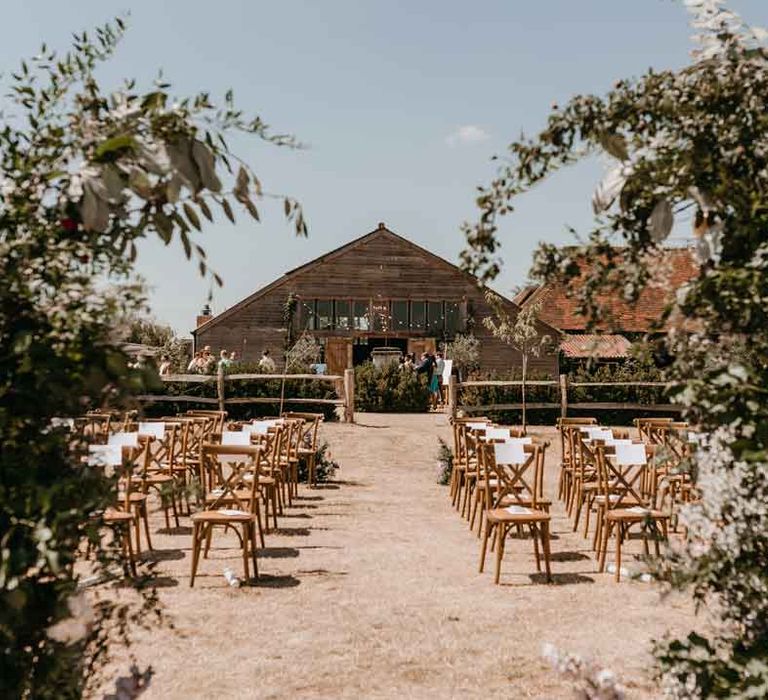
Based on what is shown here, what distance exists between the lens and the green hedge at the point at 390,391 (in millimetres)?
23844

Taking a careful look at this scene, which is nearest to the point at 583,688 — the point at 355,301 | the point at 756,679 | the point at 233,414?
the point at 756,679

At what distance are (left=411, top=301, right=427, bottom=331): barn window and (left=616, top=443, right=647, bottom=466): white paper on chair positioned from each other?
2788 centimetres

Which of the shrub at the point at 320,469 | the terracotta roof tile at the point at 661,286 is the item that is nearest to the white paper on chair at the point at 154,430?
the shrub at the point at 320,469

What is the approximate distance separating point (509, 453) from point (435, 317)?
28278mm

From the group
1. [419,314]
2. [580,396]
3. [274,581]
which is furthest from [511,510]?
[419,314]

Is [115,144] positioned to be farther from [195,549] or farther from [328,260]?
[328,260]

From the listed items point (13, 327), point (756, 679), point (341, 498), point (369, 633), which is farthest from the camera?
point (341, 498)

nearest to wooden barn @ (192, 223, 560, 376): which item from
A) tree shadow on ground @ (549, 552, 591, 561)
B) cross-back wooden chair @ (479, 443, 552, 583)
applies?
tree shadow on ground @ (549, 552, 591, 561)

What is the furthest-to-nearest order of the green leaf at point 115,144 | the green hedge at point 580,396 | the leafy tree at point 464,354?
the leafy tree at point 464,354
the green hedge at point 580,396
the green leaf at point 115,144

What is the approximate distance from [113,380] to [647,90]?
179cm

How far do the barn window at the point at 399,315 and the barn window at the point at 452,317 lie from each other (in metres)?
1.67

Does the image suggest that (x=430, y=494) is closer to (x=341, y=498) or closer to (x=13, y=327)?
(x=341, y=498)

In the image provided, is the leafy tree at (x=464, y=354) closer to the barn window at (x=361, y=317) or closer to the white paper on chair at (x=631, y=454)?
the barn window at (x=361, y=317)

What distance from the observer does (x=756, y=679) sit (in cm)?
273
